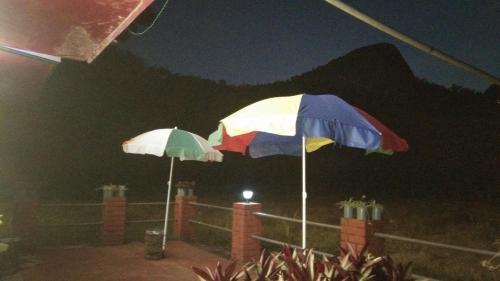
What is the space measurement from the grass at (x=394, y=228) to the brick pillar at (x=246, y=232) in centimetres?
97

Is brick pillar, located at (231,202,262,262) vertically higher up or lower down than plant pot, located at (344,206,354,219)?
lower down

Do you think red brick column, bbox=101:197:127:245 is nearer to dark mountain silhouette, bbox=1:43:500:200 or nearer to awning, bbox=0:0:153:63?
dark mountain silhouette, bbox=1:43:500:200

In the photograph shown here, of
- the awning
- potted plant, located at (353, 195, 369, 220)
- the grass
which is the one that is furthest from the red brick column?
the awning

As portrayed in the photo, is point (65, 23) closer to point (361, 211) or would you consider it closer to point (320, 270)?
point (320, 270)

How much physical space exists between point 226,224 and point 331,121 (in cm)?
1134

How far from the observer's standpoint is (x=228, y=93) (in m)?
29.6

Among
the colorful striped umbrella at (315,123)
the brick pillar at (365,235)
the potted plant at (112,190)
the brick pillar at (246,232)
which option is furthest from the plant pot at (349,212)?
the potted plant at (112,190)

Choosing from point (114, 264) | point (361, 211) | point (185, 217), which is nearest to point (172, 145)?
point (114, 264)

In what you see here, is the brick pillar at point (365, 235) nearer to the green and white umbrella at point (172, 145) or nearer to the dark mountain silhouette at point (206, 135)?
the green and white umbrella at point (172, 145)

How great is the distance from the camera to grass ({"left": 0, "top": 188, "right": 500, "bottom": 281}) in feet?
34.0

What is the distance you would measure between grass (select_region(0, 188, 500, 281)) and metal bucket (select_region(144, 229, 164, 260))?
141 cm

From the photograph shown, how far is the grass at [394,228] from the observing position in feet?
34.0

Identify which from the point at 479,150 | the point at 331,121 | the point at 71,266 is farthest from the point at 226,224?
the point at 479,150

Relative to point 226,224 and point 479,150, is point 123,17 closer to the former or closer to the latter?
point 226,224
